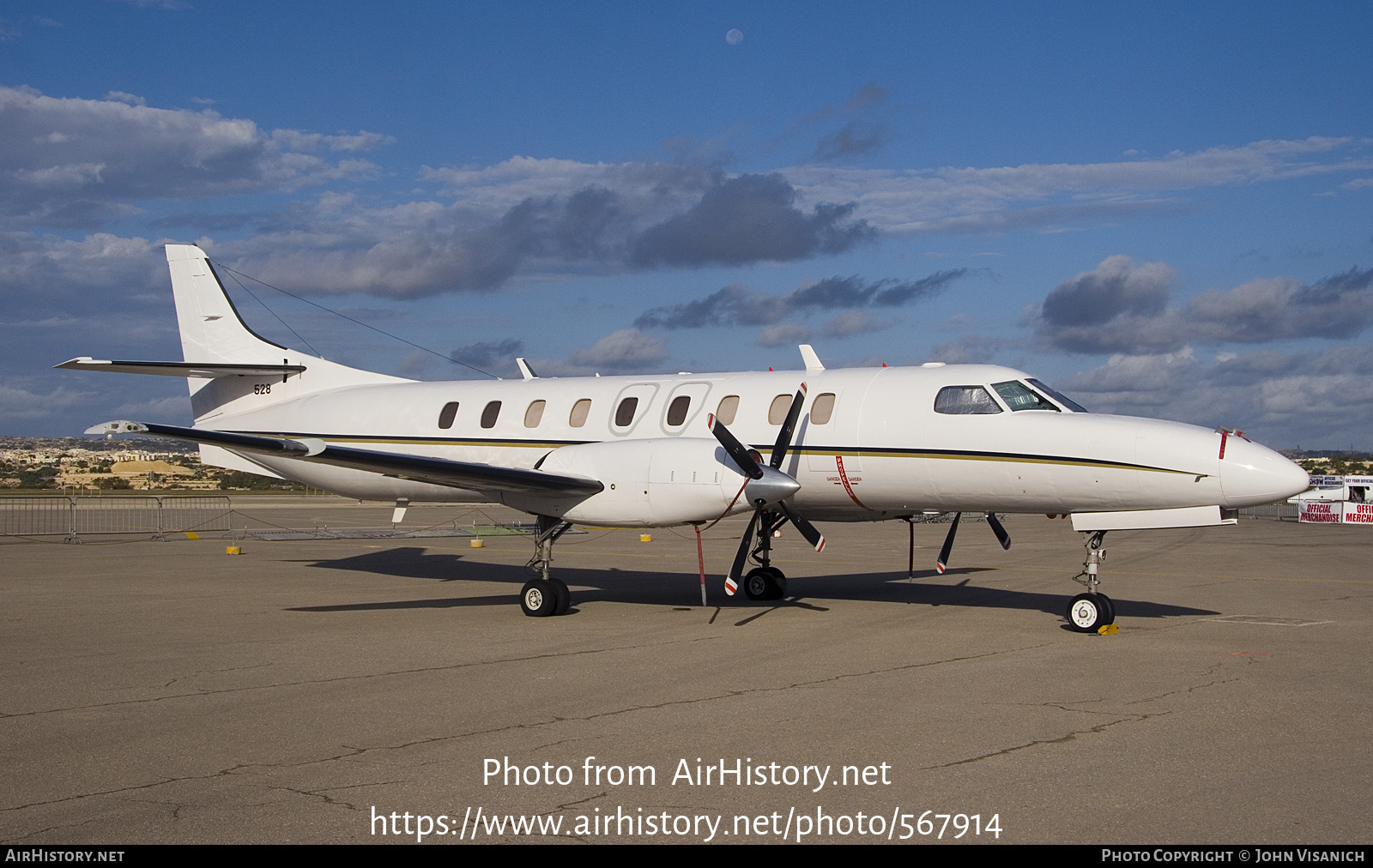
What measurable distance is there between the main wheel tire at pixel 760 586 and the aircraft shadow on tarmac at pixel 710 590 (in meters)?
0.14

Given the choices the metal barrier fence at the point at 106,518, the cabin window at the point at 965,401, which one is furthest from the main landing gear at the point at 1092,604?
the metal barrier fence at the point at 106,518

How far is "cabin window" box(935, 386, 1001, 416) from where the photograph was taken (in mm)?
13688

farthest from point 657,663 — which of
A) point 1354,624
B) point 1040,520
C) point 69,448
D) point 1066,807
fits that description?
point 69,448

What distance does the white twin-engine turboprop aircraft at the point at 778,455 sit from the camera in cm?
1265

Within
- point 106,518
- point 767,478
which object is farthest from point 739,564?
point 106,518

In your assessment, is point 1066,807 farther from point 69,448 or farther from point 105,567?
point 69,448

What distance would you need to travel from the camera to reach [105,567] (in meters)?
22.0

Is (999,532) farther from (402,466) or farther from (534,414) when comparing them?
(402,466)

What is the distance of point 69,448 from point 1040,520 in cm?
14515

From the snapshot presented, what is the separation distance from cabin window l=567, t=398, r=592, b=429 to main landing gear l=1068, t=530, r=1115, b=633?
298 inches

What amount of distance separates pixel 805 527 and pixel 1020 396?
3.21m

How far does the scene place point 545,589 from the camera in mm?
14836

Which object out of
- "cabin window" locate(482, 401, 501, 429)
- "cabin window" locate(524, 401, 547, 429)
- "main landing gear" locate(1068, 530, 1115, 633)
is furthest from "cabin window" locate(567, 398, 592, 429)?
"main landing gear" locate(1068, 530, 1115, 633)

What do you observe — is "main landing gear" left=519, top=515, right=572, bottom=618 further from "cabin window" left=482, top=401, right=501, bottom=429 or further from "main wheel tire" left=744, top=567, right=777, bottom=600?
"main wheel tire" left=744, top=567, right=777, bottom=600
